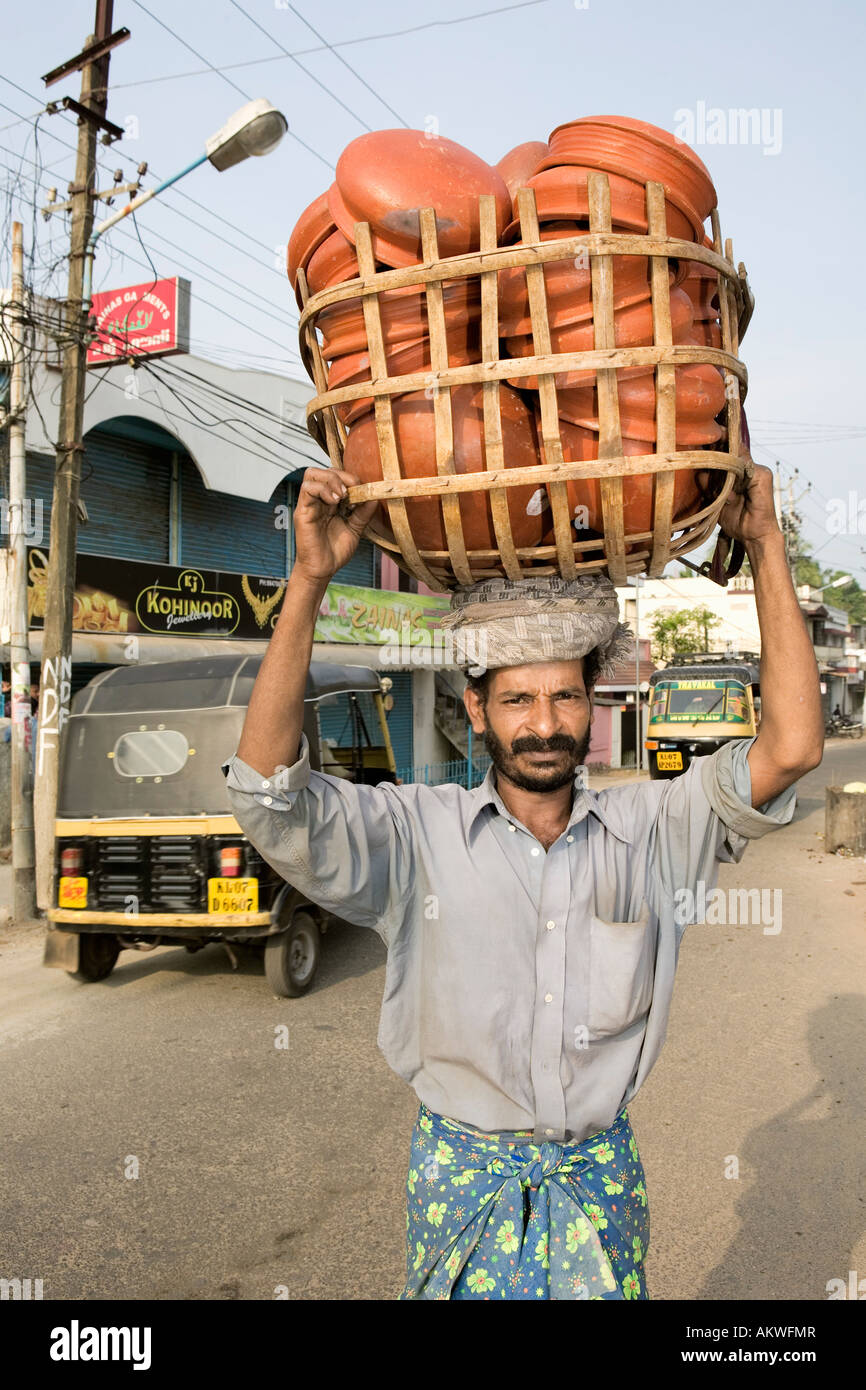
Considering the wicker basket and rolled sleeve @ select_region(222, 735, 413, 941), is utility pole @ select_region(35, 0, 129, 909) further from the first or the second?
the wicker basket

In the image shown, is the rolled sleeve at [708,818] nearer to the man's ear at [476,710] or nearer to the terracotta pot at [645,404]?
the man's ear at [476,710]

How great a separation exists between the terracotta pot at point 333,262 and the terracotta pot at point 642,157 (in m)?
0.38

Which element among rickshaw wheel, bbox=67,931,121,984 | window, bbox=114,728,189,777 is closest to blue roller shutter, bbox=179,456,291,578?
window, bbox=114,728,189,777

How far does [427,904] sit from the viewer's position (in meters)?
2.11

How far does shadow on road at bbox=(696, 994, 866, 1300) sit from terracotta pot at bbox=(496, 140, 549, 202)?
10.6ft

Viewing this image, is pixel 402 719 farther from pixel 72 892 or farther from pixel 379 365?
pixel 379 365

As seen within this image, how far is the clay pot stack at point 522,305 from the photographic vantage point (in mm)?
1658

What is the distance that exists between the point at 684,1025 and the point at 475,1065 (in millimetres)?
4409

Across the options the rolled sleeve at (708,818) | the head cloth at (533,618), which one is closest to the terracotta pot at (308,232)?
the head cloth at (533,618)

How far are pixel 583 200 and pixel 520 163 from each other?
1.05ft

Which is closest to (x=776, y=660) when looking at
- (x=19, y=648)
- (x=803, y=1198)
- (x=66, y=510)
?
(x=803, y=1198)

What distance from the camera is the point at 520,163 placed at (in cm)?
188

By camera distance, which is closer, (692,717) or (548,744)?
(548,744)

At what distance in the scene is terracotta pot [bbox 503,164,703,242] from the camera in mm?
1640
